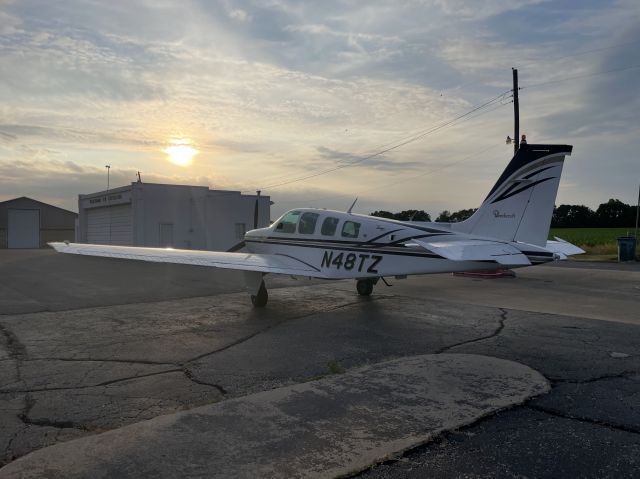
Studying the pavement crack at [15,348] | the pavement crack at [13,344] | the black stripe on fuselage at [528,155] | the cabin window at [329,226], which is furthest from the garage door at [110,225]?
the black stripe on fuselage at [528,155]

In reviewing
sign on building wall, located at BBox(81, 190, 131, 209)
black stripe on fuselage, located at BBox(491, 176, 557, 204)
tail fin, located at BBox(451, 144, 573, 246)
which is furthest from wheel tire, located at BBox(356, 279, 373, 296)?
sign on building wall, located at BBox(81, 190, 131, 209)

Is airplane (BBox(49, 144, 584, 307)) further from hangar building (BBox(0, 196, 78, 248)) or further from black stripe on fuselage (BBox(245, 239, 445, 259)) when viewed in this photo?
hangar building (BBox(0, 196, 78, 248))

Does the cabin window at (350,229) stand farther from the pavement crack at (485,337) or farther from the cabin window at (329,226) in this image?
the pavement crack at (485,337)

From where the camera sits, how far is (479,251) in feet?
30.3

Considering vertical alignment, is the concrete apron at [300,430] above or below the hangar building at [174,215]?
below

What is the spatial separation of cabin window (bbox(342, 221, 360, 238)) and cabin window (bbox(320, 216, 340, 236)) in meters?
0.29

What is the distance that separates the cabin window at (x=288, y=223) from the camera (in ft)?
41.7

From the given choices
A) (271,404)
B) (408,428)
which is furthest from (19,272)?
(408,428)

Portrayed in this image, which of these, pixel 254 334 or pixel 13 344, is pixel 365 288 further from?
pixel 13 344

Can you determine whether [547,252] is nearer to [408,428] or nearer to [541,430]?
[541,430]

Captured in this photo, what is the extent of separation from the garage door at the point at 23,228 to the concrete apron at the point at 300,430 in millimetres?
61907

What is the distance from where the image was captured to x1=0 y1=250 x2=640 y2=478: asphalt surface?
4.11 metres

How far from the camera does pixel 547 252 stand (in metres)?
9.60

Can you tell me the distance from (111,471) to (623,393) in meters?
5.27
